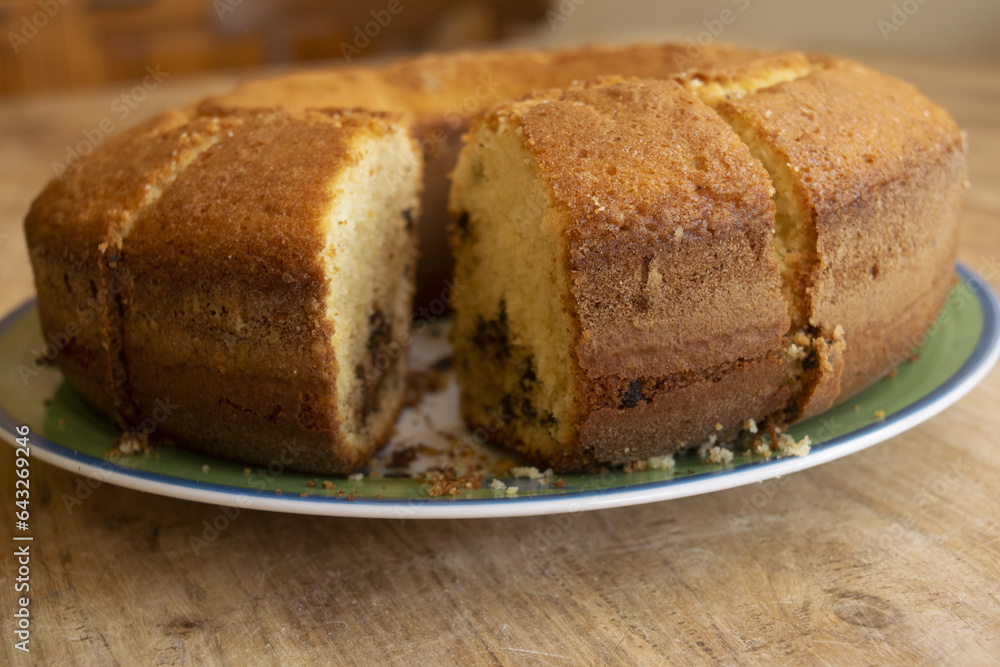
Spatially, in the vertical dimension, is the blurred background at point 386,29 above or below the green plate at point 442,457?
above

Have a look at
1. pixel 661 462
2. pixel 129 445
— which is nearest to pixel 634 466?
pixel 661 462

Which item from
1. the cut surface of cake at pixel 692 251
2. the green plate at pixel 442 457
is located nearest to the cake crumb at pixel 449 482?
the green plate at pixel 442 457

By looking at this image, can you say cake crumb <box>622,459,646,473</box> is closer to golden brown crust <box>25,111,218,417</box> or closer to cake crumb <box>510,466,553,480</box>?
cake crumb <box>510,466,553,480</box>

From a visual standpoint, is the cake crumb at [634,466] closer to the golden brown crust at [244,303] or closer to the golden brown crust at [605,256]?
the golden brown crust at [605,256]

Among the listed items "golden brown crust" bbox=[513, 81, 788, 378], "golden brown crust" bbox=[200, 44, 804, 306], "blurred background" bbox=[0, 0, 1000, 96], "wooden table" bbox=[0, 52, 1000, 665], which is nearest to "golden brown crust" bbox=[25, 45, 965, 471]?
"golden brown crust" bbox=[513, 81, 788, 378]

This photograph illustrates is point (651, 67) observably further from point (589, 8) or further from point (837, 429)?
point (589, 8)

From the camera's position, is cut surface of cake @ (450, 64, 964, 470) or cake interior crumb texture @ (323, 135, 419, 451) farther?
cake interior crumb texture @ (323, 135, 419, 451)
